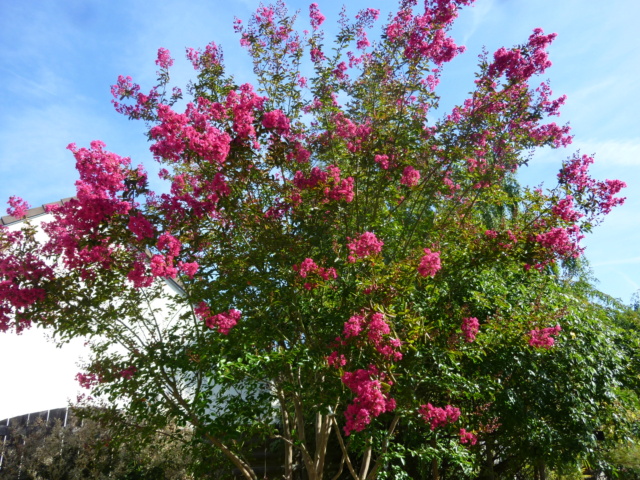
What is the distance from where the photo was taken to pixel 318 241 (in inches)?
176

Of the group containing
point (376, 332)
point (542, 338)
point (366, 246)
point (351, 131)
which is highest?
point (351, 131)

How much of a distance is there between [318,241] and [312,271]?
1.59ft

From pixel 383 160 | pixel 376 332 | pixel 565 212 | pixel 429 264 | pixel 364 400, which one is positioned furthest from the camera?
pixel 383 160

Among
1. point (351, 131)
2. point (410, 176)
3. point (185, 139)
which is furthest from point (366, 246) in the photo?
point (185, 139)

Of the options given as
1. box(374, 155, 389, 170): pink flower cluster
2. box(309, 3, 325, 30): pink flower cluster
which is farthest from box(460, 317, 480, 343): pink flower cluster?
box(309, 3, 325, 30): pink flower cluster

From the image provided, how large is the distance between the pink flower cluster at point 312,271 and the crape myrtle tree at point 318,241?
0.02 m

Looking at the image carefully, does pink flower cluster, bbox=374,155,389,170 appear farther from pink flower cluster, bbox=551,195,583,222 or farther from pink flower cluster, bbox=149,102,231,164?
pink flower cluster, bbox=551,195,583,222

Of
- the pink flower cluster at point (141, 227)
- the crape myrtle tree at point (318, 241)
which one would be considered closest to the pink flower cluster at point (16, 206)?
the crape myrtle tree at point (318, 241)

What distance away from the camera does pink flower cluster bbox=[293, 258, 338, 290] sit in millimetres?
3979

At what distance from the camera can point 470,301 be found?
5.66 m

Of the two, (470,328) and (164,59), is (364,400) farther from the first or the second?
(164,59)

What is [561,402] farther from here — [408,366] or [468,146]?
[468,146]

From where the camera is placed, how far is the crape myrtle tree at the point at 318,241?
4.05 metres

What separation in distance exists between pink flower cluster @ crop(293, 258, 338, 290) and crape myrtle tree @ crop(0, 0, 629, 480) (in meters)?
0.02
